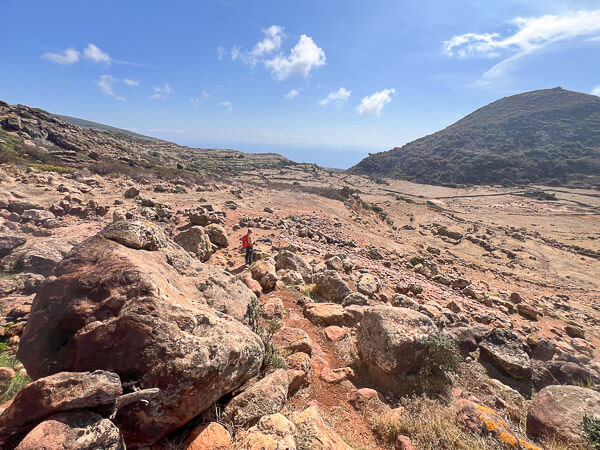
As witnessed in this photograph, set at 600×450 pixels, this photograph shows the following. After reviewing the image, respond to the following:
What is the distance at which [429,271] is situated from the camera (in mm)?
12711

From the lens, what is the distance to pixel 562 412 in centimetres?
377

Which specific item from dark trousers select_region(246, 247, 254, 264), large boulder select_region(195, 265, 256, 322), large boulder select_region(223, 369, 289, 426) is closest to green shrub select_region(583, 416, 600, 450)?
large boulder select_region(223, 369, 289, 426)

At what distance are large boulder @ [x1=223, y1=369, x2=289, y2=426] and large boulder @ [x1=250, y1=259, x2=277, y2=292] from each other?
3684mm

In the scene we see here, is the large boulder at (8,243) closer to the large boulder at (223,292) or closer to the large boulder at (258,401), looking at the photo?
the large boulder at (223,292)

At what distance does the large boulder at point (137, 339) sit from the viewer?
245cm

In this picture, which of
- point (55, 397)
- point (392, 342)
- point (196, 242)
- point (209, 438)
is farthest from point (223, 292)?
Answer: point (196, 242)

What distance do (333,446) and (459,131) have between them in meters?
137

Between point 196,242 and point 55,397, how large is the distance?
7.13 m

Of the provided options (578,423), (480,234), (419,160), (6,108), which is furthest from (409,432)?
(419,160)

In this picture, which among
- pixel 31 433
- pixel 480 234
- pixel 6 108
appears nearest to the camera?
pixel 31 433

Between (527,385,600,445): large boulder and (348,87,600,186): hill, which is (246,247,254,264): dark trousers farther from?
(348,87,600,186): hill

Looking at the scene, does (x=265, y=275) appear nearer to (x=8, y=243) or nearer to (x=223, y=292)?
(x=223, y=292)

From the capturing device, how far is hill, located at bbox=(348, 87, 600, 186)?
6269 cm

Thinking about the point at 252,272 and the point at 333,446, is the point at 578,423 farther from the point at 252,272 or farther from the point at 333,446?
the point at 252,272
